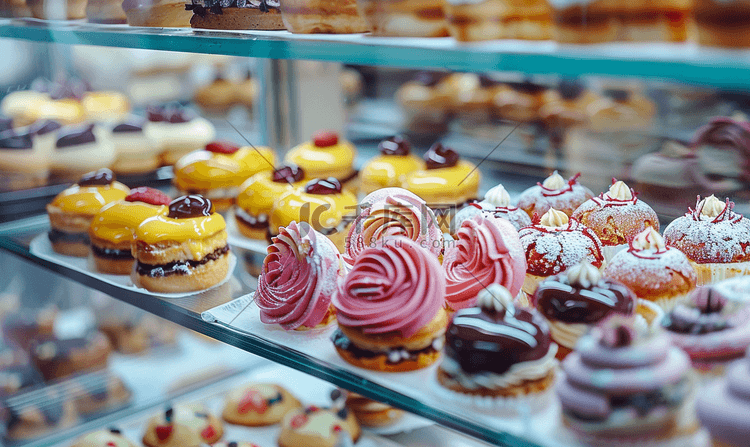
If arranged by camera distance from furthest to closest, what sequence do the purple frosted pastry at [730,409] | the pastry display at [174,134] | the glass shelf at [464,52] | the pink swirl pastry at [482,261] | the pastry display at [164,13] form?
the pastry display at [174,134], the pastry display at [164,13], the pink swirl pastry at [482,261], the purple frosted pastry at [730,409], the glass shelf at [464,52]

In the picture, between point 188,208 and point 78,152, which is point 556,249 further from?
point 78,152

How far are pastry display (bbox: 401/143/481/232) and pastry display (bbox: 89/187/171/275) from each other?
2.40ft

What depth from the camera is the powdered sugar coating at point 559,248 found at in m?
1.54

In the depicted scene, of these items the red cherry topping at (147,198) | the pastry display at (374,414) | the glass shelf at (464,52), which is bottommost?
the pastry display at (374,414)

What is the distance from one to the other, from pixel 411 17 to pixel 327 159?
124 cm

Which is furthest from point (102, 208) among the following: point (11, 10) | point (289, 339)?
point (289, 339)

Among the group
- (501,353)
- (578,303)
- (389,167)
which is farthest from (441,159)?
(501,353)

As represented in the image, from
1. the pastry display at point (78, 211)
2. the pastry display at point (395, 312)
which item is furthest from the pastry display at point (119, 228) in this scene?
the pastry display at point (395, 312)

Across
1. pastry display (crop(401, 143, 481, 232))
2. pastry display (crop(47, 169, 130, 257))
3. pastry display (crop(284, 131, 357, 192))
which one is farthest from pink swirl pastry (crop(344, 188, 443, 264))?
pastry display (crop(47, 169, 130, 257))

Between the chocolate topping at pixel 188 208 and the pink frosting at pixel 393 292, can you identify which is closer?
the pink frosting at pixel 393 292

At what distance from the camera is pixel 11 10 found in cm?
211

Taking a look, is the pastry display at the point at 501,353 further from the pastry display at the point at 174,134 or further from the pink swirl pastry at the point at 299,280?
the pastry display at the point at 174,134

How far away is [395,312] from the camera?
1361 millimetres

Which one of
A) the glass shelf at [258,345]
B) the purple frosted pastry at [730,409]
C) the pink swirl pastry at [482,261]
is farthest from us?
the pink swirl pastry at [482,261]
